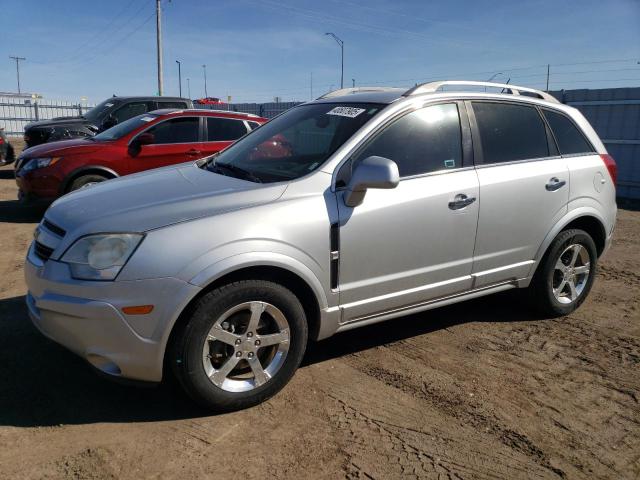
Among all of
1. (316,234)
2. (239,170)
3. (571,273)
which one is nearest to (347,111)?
(239,170)

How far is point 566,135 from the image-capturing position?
4.58m

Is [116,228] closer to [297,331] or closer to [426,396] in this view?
[297,331]

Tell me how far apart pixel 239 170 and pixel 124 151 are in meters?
4.95

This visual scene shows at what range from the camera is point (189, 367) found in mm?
2887

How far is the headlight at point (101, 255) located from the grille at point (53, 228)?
0.23 metres

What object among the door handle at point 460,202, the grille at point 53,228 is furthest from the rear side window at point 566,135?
the grille at point 53,228

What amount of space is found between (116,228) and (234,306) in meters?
0.75

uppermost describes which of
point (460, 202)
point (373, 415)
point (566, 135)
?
point (566, 135)

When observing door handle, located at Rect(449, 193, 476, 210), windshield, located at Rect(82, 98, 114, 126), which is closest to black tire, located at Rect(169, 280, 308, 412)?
door handle, located at Rect(449, 193, 476, 210)

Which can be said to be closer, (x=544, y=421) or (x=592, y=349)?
(x=544, y=421)

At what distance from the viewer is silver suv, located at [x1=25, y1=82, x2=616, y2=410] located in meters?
2.82

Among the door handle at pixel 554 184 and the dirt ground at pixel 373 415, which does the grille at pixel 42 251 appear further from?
the door handle at pixel 554 184

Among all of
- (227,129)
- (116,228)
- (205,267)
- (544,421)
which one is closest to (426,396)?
(544,421)

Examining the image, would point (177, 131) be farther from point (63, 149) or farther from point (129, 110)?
point (129, 110)
